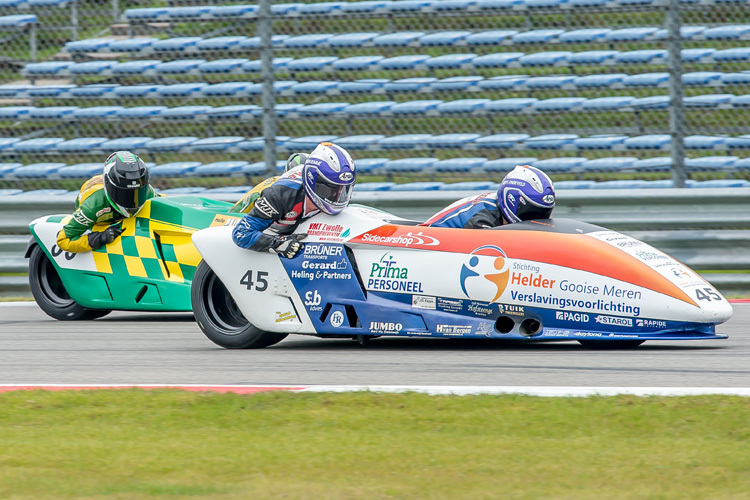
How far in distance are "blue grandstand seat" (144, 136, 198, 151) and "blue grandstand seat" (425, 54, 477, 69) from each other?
2.99m

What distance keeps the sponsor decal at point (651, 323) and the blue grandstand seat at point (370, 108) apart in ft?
21.4

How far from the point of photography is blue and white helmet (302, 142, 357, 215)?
6.42 m

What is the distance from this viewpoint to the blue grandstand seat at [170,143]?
11184 mm

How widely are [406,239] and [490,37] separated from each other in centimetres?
691

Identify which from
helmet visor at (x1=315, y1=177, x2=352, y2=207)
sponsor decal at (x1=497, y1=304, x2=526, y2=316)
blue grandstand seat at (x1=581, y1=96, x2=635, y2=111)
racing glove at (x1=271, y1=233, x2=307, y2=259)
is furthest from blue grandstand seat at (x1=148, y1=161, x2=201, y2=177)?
sponsor decal at (x1=497, y1=304, x2=526, y2=316)

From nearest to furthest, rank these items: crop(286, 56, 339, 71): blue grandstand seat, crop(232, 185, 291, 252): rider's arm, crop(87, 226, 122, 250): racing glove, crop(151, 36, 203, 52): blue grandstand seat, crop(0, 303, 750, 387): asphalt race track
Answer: crop(0, 303, 750, 387): asphalt race track < crop(232, 185, 291, 252): rider's arm < crop(87, 226, 122, 250): racing glove < crop(286, 56, 339, 71): blue grandstand seat < crop(151, 36, 203, 52): blue grandstand seat

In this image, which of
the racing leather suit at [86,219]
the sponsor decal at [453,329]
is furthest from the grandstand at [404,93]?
the sponsor decal at [453,329]

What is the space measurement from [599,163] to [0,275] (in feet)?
18.7

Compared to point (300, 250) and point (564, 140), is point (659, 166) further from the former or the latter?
point (300, 250)

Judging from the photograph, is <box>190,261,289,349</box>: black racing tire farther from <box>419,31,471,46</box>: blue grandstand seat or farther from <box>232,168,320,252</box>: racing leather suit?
<box>419,31,471,46</box>: blue grandstand seat

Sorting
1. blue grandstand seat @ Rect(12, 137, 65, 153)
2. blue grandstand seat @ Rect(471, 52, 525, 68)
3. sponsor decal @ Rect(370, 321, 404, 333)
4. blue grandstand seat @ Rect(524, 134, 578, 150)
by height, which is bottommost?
sponsor decal @ Rect(370, 321, 404, 333)

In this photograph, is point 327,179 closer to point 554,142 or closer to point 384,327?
point 384,327

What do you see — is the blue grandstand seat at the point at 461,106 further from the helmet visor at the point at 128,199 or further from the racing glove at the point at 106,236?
the racing glove at the point at 106,236

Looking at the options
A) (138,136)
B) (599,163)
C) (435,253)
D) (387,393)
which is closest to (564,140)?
(599,163)
